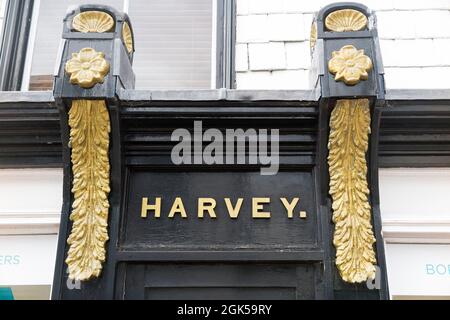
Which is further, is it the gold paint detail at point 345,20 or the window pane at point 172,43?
the window pane at point 172,43

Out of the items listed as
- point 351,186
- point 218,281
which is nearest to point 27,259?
point 218,281

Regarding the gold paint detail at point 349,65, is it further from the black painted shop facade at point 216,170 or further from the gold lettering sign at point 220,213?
the gold lettering sign at point 220,213

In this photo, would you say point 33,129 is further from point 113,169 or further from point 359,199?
point 359,199

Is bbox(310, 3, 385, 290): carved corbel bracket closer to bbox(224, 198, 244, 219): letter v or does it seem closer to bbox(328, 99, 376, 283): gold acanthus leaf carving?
bbox(328, 99, 376, 283): gold acanthus leaf carving

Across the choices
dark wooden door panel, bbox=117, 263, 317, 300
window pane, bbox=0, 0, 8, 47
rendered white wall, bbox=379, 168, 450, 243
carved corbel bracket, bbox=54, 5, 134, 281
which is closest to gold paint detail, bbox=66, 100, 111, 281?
carved corbel bracket, bbox=54, 5, 134, 281

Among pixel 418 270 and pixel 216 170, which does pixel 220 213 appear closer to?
pixel 216 170

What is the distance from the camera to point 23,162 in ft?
15.5

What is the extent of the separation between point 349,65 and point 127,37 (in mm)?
1717

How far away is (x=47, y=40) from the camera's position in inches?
225

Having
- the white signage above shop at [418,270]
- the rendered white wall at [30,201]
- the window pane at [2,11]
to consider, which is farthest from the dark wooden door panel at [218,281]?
the window pane at [2,11]

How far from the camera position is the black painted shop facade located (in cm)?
432

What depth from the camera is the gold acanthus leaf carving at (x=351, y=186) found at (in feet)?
13.9

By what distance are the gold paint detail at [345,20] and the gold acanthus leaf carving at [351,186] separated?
→ 59 cm

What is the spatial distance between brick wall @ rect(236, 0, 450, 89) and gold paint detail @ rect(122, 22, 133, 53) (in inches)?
39.1
